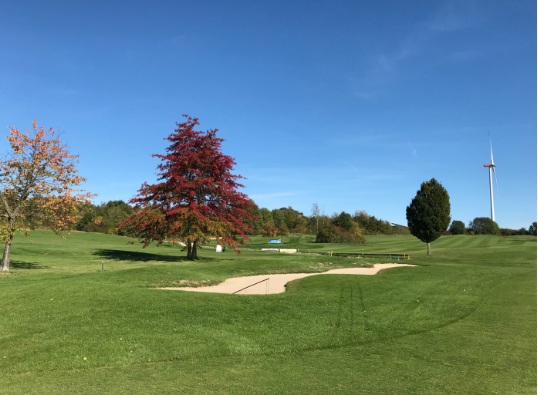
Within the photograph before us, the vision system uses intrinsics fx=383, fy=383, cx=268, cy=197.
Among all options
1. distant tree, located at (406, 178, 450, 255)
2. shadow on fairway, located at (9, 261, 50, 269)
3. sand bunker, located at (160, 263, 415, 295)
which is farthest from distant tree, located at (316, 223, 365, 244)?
shadow on fairway, located at (9, 261, 50, 269)

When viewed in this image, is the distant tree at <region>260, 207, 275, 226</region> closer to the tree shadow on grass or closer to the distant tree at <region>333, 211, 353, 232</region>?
the distant tree at <region>333, 211, 353, 232</region>

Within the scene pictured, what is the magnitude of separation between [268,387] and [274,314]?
4.89 m

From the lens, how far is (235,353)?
24.6ft

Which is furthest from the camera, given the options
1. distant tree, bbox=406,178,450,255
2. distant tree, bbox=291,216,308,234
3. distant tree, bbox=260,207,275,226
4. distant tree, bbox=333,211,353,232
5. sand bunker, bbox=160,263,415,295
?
distant tree, bbox=260,207,275,226

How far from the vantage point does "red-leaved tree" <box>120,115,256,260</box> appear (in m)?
24.3

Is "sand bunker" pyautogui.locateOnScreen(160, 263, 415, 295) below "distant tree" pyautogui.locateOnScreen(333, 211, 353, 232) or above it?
below

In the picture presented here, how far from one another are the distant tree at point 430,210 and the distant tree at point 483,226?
174ft

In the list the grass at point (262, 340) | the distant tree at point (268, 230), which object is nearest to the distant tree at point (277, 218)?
the distant tree at point (268, 230)

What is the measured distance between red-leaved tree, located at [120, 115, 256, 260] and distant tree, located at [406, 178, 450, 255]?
19652 millimetres

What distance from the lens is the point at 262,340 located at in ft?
27.3

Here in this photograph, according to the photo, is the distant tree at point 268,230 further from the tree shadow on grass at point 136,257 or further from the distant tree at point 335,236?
the tree shadow on grass at point 136,257

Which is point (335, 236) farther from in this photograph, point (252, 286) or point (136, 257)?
point (252, 286)

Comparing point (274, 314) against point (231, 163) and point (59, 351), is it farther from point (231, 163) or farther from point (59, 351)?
point (231, 163)

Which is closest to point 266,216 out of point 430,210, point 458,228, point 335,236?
point 335,236
